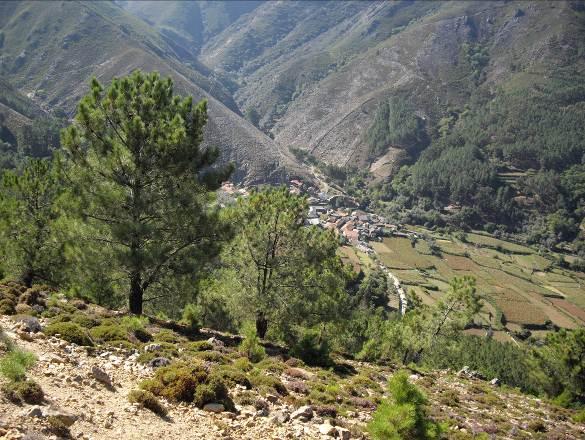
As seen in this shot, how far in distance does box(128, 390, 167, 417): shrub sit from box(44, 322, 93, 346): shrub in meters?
4.24

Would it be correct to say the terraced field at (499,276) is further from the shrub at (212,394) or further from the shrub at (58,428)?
the shrub at (58,428)

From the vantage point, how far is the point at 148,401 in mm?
10039

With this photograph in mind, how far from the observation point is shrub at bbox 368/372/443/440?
10.3 m

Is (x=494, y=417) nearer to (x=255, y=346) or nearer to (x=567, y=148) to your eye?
(x=255, y=346)

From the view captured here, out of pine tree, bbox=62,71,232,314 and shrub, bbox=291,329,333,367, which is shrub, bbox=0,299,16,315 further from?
shrub, bbox=291,329,333,367

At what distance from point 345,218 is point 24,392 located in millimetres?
139522

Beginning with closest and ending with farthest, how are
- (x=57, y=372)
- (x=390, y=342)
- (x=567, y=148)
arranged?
(x=57, y=372) < (x=390, y=342) < (x=567, y=148)

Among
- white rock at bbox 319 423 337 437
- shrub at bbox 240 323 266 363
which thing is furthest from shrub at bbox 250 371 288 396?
shrub at bbox 240 323 266 363

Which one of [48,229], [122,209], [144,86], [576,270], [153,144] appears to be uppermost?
[144,86]

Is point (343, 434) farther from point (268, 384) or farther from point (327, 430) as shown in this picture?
point (268, 384)

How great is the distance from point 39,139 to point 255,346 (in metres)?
143

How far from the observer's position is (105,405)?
9547 mm

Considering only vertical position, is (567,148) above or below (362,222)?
above

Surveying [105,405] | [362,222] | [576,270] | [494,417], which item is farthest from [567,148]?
[105,405]
